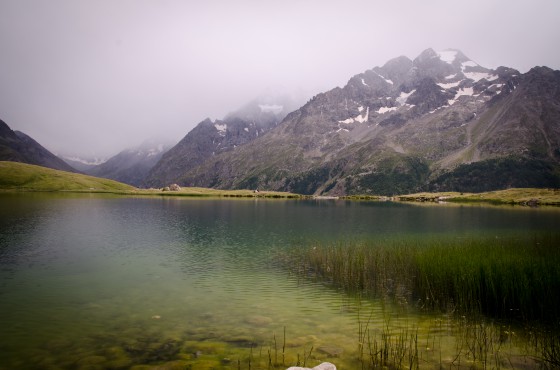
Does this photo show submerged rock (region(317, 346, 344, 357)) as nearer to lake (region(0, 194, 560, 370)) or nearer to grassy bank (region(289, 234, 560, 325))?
lake (region(0, 194, 560, 370))

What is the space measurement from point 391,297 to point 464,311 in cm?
540

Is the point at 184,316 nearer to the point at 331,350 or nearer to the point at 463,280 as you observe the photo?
the point at 331,350

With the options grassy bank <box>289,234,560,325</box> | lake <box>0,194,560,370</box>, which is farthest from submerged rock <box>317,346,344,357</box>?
grassy bank <box>289,234,560,325</box>

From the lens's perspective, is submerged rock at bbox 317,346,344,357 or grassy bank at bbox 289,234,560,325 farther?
grassy bank at bbox 289,234,560,325

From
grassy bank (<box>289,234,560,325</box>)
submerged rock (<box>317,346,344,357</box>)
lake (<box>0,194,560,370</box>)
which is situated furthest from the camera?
grassy bank (<box>289,234,560,325</box>)

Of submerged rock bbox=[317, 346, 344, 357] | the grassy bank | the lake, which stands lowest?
the lake

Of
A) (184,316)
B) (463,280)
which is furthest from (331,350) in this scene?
(463,280)

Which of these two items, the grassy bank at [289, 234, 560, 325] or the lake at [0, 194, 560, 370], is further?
the grassy bank at [289, 234, 560, 325]

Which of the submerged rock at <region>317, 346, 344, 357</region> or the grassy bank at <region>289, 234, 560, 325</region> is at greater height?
the grassy bank at <region>289, 234, 560, 325</region>

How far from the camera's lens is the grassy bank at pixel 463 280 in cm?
2255

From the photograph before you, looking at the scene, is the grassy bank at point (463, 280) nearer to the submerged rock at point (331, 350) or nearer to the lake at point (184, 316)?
the lake at point (184, 316)

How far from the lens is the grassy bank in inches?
888

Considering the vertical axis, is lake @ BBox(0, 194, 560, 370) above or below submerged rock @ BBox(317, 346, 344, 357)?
below

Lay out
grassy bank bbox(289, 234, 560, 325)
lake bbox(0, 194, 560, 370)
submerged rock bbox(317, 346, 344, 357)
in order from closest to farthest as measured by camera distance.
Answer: lake bbox(0, 194, 560, 370) → submerged rock bbox(317, 346, 344, 357) → grassy bank bbox(289, 234, 560, 325)
